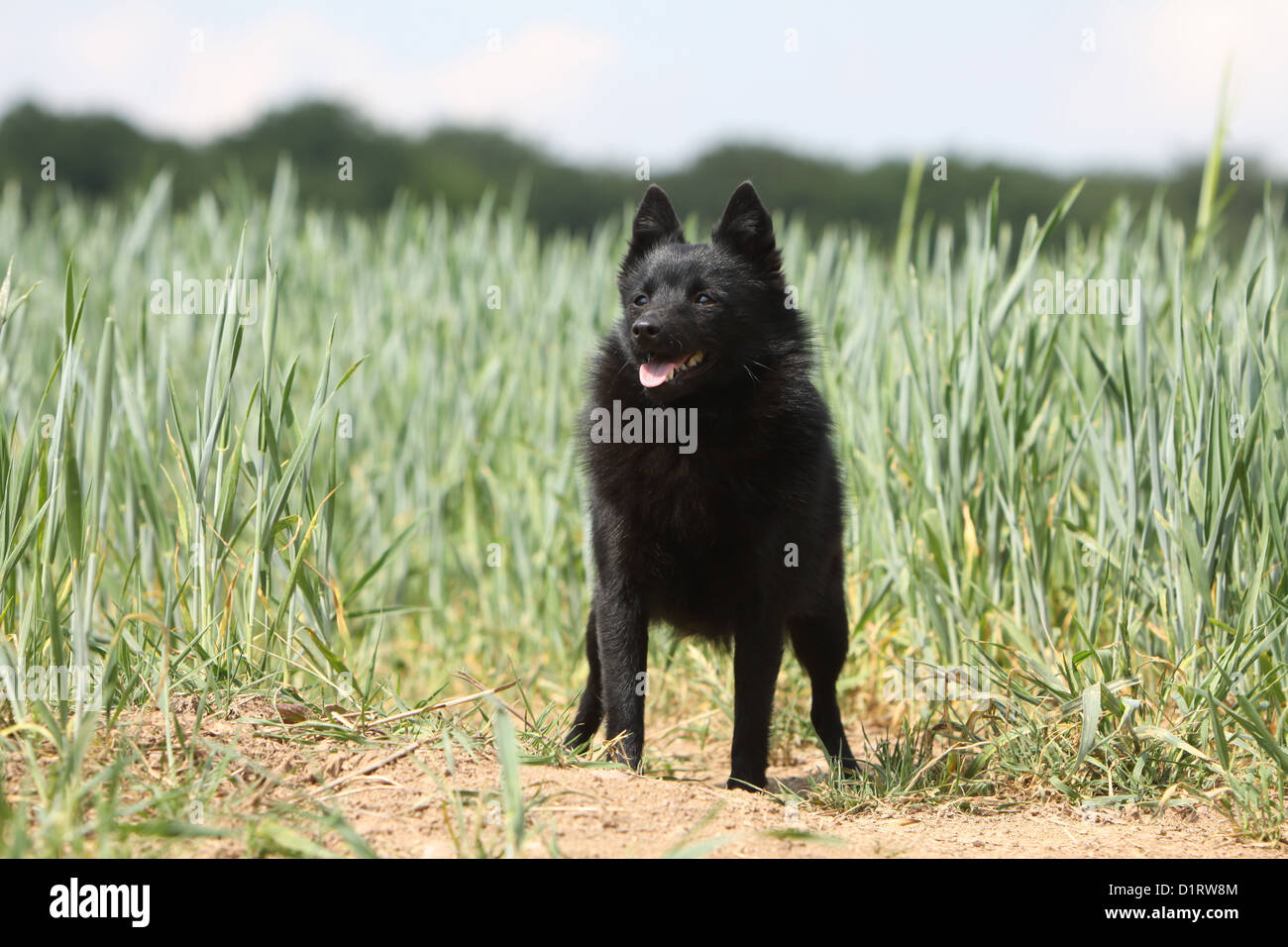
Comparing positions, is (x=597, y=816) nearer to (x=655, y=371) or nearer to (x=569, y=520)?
(x=655, y=371)

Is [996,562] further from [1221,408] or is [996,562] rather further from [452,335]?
[452,335]

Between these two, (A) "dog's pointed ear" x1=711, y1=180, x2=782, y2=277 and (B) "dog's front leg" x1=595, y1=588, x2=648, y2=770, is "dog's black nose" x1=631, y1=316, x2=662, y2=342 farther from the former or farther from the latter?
(B) "dog's front leg" x1=595, y1=588, x2=648, y2=770

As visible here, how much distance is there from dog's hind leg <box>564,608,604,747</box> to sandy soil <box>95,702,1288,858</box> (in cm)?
70

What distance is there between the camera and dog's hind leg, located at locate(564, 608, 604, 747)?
3281 millimetres

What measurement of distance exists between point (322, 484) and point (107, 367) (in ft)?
5.44

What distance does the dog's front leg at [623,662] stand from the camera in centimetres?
288

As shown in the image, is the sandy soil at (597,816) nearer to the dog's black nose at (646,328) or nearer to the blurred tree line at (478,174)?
the dog's black nose at (646,328)

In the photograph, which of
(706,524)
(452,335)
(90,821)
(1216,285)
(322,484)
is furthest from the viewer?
(452,335)

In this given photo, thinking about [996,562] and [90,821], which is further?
[996,562]

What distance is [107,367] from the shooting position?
2.76m
